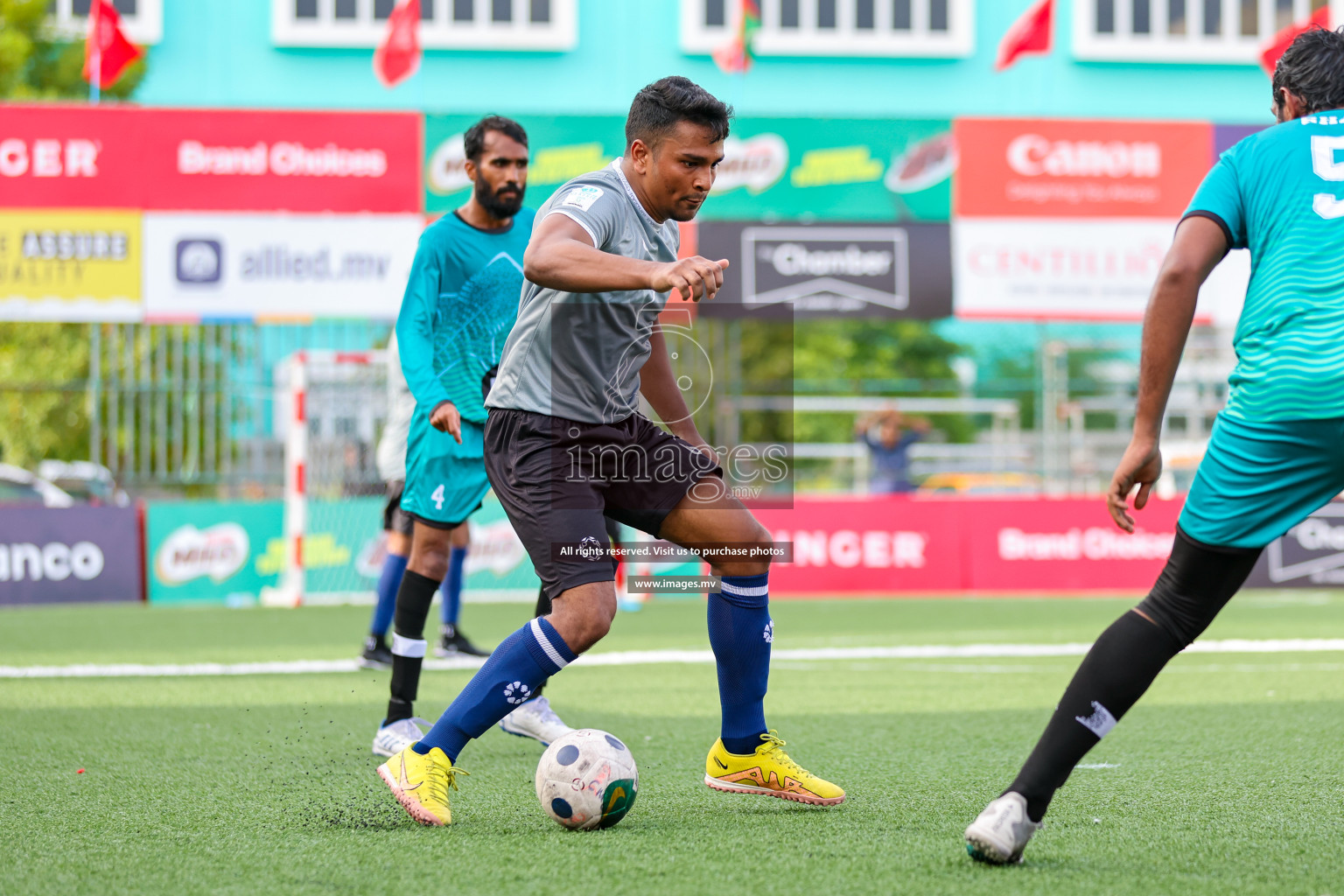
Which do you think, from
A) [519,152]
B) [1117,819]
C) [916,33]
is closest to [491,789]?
[1117,819]

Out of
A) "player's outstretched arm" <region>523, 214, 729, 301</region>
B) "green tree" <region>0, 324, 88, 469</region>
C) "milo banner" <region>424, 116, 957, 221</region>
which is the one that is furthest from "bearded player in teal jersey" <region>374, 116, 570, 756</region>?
"green tree" <region>0, 324, 88, 469</region>

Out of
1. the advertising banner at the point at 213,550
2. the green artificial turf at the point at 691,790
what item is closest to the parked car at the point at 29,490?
the advertising banner at the point at 213,550

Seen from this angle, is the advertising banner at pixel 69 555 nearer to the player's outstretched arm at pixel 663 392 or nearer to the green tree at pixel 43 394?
the green tree at pixel 43 394

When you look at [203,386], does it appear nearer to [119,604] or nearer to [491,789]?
[119,604]

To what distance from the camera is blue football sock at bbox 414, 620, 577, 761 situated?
392 centimetres

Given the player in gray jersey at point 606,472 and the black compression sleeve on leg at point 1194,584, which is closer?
the black compression sleeve on leg at point 1194,584

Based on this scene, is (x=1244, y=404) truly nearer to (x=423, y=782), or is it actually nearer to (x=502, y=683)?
(x=502, y=683)

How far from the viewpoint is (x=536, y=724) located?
5246 millimetres

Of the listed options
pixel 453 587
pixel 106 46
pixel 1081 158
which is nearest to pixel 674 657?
pixel 453 587

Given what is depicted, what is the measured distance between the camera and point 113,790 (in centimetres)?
450

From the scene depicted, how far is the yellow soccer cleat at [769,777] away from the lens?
4160 millimetres

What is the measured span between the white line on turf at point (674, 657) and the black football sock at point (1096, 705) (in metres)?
4.90

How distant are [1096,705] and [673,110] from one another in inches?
74.7

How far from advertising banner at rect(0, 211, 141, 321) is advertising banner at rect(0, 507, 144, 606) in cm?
198
